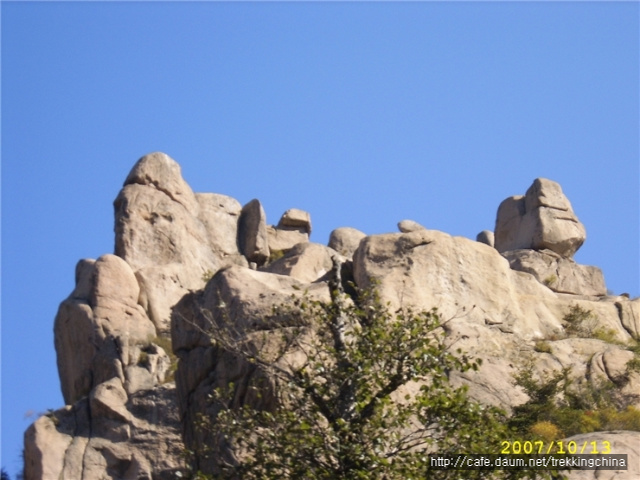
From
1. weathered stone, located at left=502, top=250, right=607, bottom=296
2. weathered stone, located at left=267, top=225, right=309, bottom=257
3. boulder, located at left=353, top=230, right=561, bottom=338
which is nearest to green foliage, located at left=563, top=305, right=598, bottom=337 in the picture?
boulder, located at left=353, top=230, right=561, bottom=338

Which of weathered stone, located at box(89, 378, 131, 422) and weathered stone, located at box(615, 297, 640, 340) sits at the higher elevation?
weathered stone, located at box(615, 297, 640, 340)

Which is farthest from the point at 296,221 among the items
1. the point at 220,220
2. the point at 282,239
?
the point at 220,220

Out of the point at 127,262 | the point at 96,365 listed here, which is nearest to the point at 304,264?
the point at 127,262

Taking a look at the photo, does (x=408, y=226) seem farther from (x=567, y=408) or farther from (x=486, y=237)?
(x=567, y=408)

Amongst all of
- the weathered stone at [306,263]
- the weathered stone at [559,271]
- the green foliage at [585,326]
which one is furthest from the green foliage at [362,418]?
the weathered stone at [559,271]

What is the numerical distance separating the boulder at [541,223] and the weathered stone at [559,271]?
3.86ft

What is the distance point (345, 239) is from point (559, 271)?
9436 mm

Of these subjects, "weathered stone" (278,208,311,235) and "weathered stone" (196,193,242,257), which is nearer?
"weathered stone" (196,193,242,257)

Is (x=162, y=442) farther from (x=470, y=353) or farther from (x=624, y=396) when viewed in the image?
(x=624, y=396)

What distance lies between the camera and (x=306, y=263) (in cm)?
4872

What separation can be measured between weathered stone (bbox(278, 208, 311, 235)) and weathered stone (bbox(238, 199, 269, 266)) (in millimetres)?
2693

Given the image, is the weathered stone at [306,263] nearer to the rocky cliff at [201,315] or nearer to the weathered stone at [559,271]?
the rocky cliff at [201,315]

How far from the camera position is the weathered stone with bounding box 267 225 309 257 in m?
55.9

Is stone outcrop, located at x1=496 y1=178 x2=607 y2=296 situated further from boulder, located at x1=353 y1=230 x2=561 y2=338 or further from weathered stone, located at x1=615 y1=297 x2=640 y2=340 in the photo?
boulder, located at x1=353 y1=230 x2=561 y2=338
